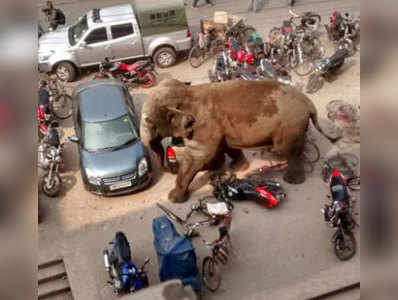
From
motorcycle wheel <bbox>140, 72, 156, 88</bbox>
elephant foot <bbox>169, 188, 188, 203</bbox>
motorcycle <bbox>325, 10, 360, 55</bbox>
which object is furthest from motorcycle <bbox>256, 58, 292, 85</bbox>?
elephant foot <bbox>169, 188, 188, 203</bbox>

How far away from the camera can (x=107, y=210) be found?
9234 mm

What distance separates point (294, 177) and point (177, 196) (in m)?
2.55

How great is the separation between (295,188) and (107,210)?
402cm

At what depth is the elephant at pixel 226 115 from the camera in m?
8.40

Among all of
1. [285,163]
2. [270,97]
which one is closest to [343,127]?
[285,163]

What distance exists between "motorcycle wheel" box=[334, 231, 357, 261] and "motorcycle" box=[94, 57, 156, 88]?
299 inches

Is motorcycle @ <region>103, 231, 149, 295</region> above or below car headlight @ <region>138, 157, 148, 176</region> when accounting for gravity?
below

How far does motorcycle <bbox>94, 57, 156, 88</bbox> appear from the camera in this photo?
42.6ft

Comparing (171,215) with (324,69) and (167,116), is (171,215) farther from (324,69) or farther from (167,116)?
(324,69)

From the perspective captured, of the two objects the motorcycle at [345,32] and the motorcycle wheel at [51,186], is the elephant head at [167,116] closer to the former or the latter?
the motorcycle wheel at [51,186]

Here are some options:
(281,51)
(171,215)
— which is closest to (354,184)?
(171,215)

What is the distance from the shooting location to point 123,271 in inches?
274

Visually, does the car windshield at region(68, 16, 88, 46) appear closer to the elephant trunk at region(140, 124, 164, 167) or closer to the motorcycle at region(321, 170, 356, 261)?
the elephant trunk at region(140, 124, 164, 167)

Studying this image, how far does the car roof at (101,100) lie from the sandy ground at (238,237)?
1285 mm
